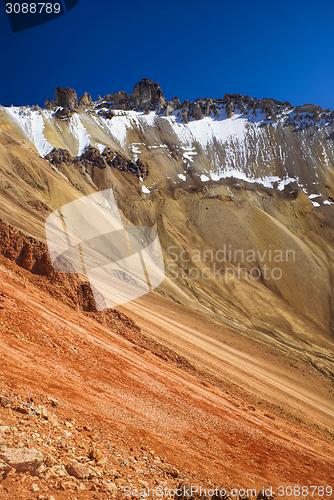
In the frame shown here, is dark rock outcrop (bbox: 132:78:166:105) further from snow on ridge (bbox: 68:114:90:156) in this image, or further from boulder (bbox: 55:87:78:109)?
snow on ridge (bbox: 68:114:90:156)

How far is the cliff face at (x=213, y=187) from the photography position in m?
41.2

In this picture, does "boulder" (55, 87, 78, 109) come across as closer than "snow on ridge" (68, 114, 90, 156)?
No

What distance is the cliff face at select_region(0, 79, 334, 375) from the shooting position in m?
41.2

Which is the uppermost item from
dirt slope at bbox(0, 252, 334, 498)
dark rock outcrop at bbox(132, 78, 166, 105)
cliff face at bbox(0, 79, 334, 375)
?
dark rock outcrop at bbox(132, 78, 166, 105)

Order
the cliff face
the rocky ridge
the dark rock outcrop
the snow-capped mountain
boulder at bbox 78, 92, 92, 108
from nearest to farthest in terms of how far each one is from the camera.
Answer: the cliff face → the snow-capped mountain → boulder at bbox 78, 92, 92, 108 → the rocky ridge → the dark rock outcrop

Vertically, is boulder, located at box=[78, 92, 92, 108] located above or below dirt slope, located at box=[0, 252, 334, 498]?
above

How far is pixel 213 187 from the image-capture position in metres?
69.6

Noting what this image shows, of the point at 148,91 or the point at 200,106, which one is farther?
the point at 148,91

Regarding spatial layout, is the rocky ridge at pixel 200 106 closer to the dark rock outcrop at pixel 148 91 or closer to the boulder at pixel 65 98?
the dark rock outcrop at pixel 148 91

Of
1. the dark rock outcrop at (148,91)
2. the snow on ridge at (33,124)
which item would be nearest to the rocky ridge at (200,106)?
the dark rock outcrop at (148,91)

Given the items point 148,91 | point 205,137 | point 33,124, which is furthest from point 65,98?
point 205,137

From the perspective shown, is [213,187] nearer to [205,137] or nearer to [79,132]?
[205,137]

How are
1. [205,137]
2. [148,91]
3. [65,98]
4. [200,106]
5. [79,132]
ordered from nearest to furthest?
[79,132]
[65,98]
[205,137]
[200,106]
[148,91]

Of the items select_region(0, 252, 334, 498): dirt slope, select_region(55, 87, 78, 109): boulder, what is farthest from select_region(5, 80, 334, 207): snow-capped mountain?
select_region(0, 252, 334, 498): dirt slope
